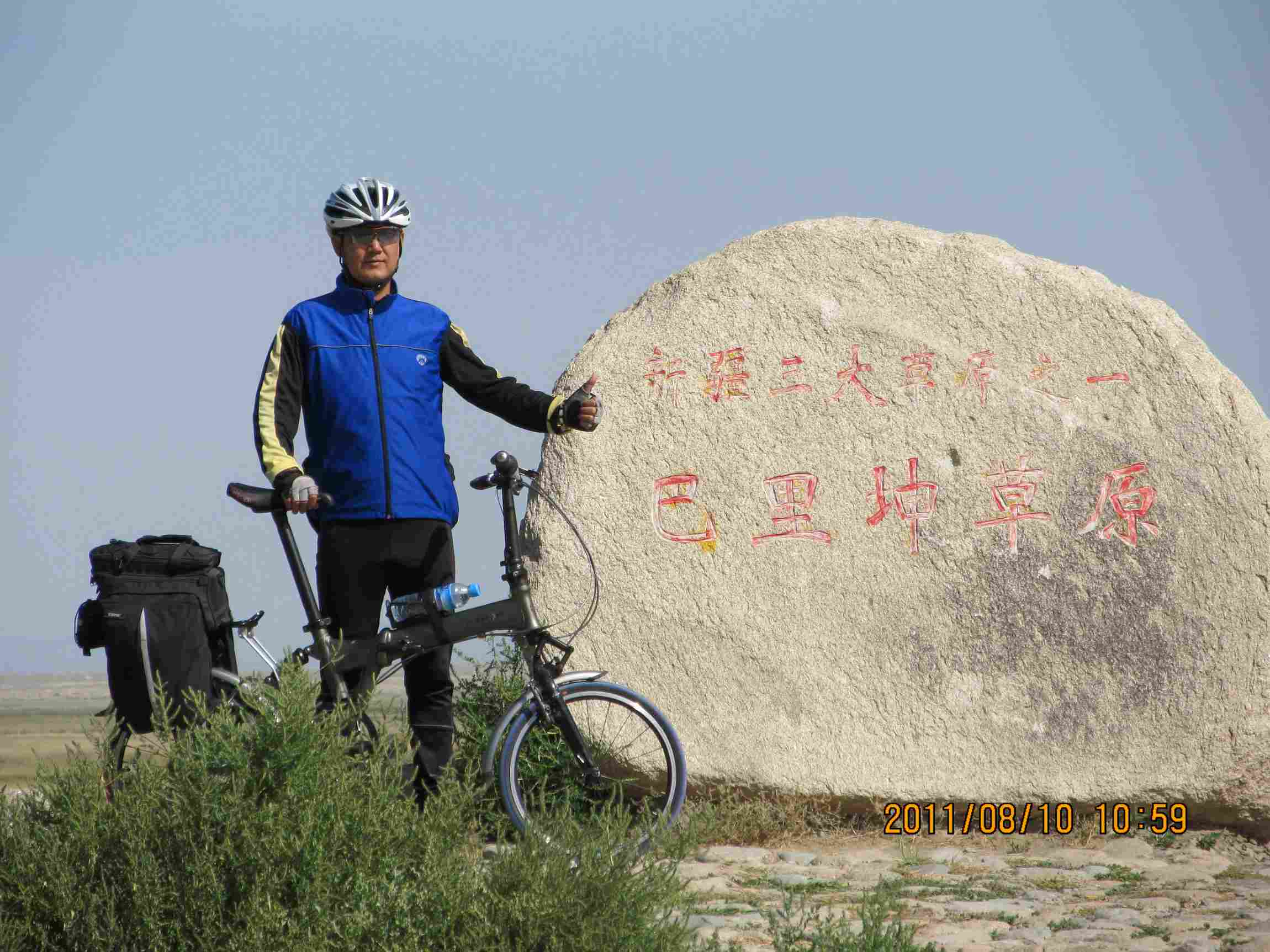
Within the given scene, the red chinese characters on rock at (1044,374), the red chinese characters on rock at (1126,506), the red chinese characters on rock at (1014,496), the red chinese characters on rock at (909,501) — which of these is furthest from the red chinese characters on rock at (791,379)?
the red chinese characters on rock at (1126,506)

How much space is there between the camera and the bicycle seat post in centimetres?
459

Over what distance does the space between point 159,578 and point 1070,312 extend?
3945mm

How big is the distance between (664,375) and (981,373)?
1.39 meters

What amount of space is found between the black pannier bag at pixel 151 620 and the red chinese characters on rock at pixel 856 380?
2694 mm

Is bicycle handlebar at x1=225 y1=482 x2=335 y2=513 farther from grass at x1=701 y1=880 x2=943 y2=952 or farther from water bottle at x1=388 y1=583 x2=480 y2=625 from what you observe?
grass at x1=701 y1=880 x2=943 y2=952

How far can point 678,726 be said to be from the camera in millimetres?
5547

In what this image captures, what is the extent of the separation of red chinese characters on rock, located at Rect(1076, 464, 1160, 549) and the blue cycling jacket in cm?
245

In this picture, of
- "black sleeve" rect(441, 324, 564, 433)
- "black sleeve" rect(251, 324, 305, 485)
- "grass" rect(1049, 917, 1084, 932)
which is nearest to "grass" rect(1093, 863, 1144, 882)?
"grass" rect(1049, 917, 1084, 932)

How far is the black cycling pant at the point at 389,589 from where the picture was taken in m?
4.62

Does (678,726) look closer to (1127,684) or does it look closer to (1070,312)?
(1127,684)

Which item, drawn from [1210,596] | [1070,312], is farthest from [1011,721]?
[1070,312]

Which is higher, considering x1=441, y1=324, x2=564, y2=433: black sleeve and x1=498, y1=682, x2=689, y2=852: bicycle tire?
x1=441, y1=324, x2=564, y2=433: black sleeve

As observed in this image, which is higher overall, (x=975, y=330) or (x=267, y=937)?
(x=975, y=330)
